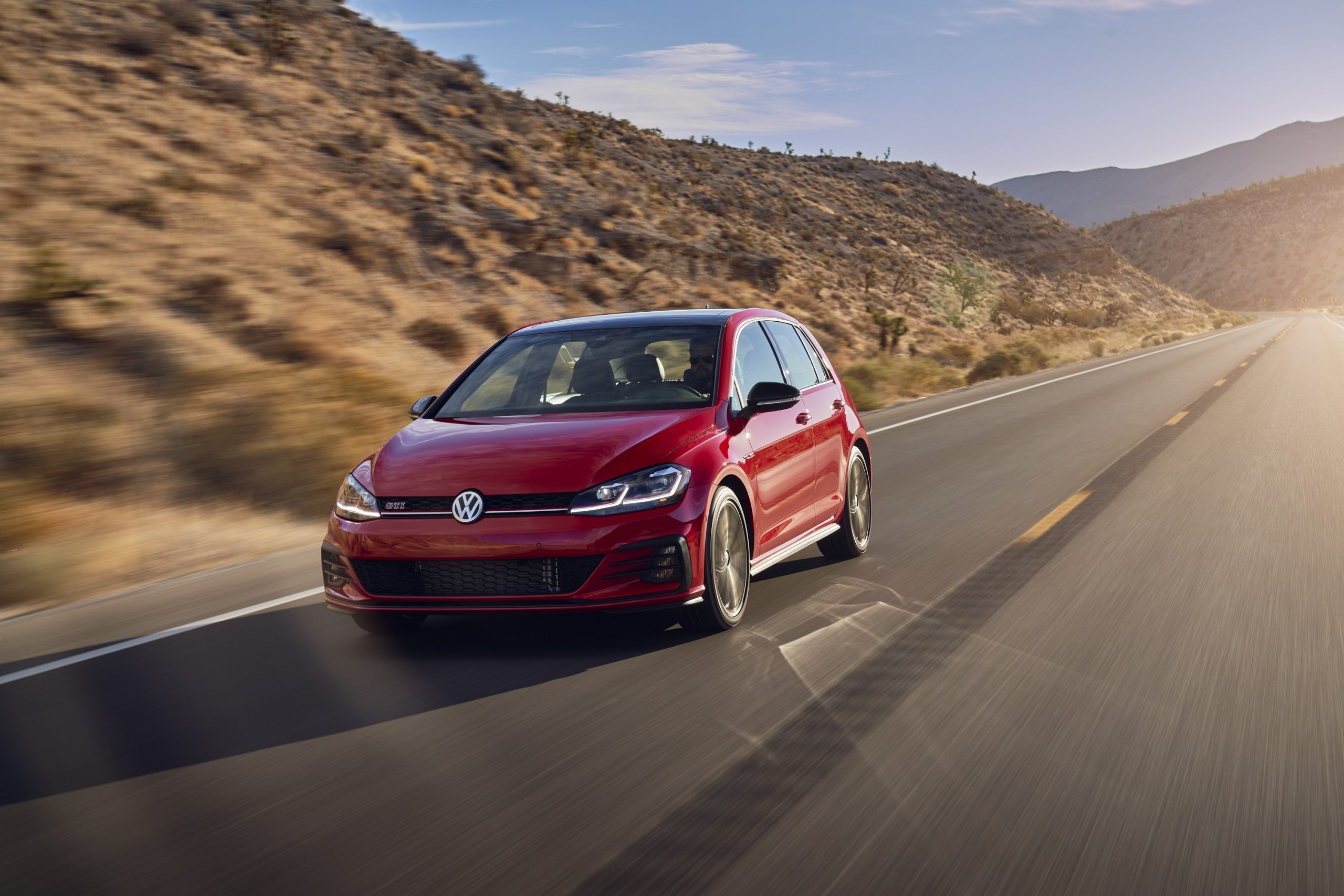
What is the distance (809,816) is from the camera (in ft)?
12.8

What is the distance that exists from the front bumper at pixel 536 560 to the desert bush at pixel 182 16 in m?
25.8

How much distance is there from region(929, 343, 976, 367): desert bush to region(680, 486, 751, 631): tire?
100 feet

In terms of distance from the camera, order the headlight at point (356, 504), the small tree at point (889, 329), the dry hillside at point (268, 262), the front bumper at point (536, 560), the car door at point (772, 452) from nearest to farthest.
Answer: the front bumper at point (536, 560) < the headlight at point (356, 504) < the car door at point (772, 452) < the dry hillside at point (268, 262) < the small tree at point (889, 329)

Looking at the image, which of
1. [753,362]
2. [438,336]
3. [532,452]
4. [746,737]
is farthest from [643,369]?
[438,336]

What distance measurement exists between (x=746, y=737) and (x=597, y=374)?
8.97 feet

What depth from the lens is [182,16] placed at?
93.7ft

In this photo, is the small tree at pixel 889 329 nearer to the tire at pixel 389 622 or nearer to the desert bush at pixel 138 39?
the desert bush at pixel 138 39

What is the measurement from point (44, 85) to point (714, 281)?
1804cm

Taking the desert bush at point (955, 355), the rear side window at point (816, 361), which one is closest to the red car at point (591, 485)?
the rear side window at point (816, 361)

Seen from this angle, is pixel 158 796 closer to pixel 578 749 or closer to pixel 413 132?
pixel 578 749

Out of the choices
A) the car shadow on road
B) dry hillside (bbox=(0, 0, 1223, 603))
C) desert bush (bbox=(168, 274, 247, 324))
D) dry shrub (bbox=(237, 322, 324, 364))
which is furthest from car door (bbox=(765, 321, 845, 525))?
desert bush (bbox=(168, 274, 247, 324))

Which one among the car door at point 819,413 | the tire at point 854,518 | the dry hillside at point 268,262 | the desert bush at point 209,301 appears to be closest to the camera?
the car door at point 819,413

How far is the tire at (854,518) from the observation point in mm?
8125

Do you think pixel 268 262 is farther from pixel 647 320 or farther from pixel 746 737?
pixel 746 737
